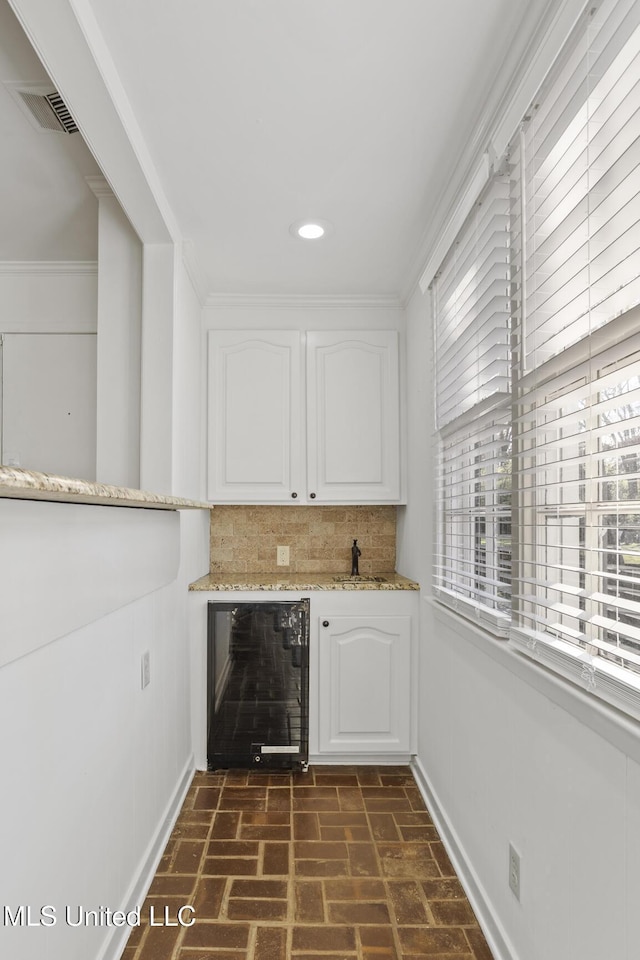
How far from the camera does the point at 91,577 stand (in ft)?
4.45

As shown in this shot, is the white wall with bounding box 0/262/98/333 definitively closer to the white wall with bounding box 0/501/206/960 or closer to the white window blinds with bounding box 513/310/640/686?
the white wall with bounding box 0/501/206/960

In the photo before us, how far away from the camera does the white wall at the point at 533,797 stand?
1.01 metres

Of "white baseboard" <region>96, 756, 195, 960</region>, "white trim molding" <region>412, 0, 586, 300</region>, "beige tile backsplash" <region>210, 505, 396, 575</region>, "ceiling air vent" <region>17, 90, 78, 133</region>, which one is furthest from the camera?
"beige tile backsplash" <region>210, 505, 396, 575</region>

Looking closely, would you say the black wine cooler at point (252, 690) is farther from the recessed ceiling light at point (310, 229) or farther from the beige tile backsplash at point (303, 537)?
the recessed ceiling light at point (310, 229)

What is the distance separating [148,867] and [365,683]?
1.27 m

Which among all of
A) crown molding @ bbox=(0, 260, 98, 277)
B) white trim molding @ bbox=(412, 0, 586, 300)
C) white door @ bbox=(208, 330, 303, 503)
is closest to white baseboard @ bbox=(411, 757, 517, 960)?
white door @ bbox=(208, 330, 303, 503)

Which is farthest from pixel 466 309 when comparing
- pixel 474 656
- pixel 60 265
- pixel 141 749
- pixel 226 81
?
pixel 60 265

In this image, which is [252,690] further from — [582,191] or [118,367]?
[582,191]

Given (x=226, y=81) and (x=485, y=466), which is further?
(x=485, y=466)

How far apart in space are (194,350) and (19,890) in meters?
2.38

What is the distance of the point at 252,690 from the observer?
2.77 meters

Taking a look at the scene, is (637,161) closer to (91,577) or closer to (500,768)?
(91,577)

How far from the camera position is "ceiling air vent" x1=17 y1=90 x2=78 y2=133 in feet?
5.70

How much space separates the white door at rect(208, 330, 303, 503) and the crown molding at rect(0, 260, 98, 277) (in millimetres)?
709
